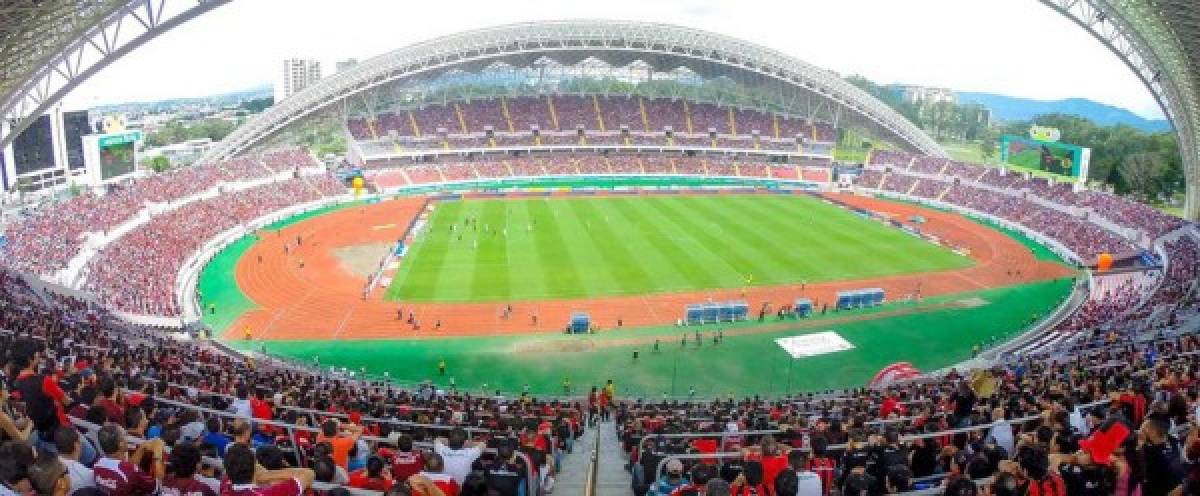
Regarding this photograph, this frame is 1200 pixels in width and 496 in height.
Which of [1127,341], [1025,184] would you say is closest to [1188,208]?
[1025,184]

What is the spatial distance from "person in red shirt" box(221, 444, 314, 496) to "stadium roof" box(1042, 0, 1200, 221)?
31391 mm

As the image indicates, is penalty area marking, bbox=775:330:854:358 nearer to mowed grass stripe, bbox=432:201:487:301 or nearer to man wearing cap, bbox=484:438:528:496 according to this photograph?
mowed grass stripe, bbox=432:201:487:301

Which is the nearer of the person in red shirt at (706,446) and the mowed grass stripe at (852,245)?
the person in red shirt at (706,446)

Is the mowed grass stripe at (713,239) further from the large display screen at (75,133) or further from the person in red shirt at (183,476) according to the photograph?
the large display screen at (75,133)

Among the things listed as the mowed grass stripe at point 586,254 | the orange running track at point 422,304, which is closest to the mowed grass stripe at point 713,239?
the orange running track at point 422,304

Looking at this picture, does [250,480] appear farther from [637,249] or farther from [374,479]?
[637,249]

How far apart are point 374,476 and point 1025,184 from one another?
6428cm

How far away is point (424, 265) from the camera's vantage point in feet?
133

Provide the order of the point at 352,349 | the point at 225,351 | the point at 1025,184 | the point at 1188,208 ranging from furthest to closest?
the point at 1025,184 < the point at 1188,208 < the point at 352,349 < the point at 225,351

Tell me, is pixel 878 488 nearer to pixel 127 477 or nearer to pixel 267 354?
pixel 127 477

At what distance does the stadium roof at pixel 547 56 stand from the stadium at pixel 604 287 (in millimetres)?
283

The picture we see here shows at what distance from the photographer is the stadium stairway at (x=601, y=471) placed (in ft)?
28.4

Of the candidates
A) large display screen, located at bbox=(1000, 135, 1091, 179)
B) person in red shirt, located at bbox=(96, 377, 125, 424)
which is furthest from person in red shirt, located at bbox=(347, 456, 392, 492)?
large display screen, located at bbox=(1000, 135, 1091, 179)

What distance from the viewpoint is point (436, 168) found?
68562 mm
